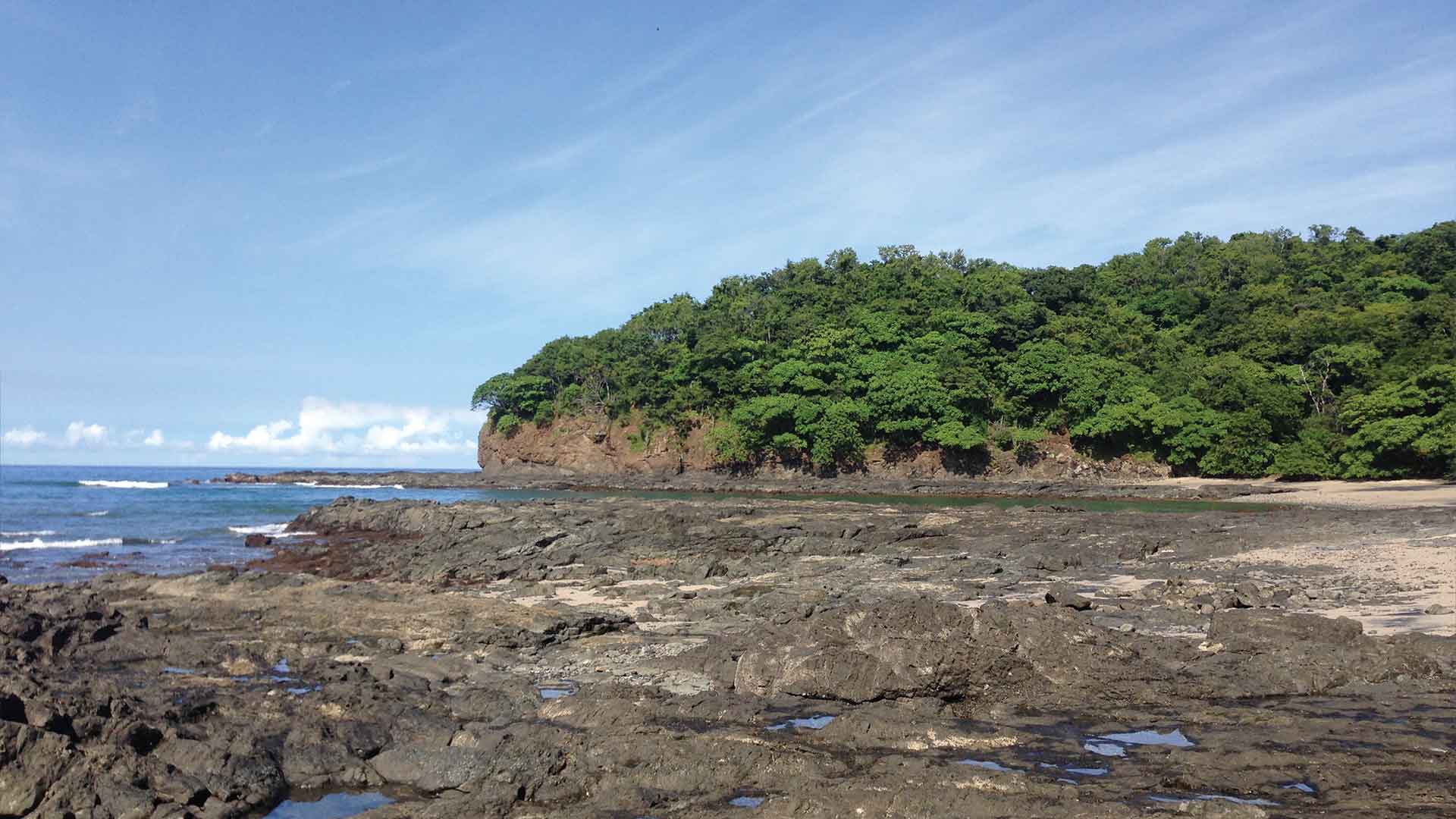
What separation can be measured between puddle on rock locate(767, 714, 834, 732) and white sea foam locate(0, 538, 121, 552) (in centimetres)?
2911

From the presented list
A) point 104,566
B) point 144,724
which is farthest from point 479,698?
point 104,566

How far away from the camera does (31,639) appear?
10.9 m

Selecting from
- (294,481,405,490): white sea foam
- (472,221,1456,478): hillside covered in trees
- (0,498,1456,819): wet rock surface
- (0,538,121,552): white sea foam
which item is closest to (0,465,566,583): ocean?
(0,538,121,552): white sea foam

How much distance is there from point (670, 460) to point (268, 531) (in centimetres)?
3911

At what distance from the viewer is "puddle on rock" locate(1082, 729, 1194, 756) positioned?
22.4 ft

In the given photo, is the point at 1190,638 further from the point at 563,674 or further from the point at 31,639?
the point at 31,639

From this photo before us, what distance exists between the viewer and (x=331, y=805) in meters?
6.60

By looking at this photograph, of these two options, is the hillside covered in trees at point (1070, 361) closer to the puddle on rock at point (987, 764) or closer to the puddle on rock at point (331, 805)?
the puddle on rock at point (987, 764)

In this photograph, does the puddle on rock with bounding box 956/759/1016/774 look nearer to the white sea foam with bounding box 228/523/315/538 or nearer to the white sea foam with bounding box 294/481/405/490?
the white sea foam with bounding box 228/523/315/538

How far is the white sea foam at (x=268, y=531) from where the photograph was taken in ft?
107

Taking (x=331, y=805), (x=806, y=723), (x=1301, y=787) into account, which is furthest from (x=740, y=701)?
(x=1301, y=787)

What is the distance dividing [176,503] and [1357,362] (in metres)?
67.0

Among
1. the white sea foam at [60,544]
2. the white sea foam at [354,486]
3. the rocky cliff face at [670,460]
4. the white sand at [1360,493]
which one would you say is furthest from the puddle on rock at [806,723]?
the white sea foam at [354,486]

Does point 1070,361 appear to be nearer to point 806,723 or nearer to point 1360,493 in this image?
point 1360,493
